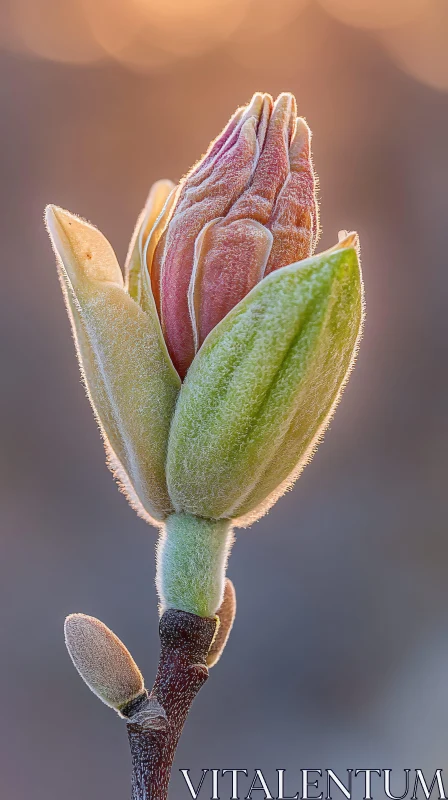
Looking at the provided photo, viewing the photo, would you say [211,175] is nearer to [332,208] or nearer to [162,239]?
[162,239]

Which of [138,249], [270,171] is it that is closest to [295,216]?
[270,171]

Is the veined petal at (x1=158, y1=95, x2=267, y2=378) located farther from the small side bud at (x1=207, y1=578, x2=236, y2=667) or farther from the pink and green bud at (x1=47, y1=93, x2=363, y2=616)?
the small side bud at (x1=207, y1=578, x2=236, y2=667)

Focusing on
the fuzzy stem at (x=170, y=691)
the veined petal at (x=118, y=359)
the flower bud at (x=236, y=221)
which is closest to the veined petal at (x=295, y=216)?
the flower bud at (x=236, y=221)

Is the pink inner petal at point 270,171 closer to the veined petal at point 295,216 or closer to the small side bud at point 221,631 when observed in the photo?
the veined petal at point 295,216

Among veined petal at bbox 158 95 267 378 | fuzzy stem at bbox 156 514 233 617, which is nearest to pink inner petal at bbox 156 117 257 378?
veined petal at bbox 158 95 267 378

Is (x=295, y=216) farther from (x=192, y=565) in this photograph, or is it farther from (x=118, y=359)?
(x=192, y=565)
